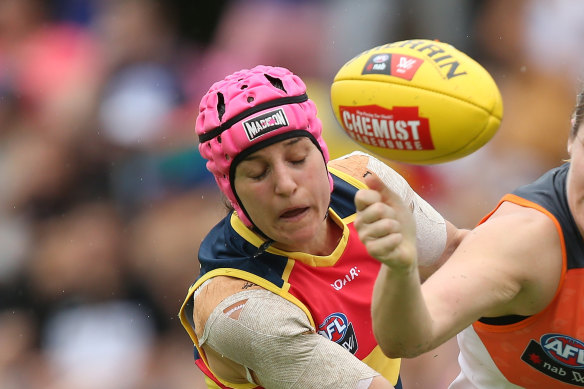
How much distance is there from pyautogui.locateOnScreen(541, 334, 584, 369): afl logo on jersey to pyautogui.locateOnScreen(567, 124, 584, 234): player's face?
32cm

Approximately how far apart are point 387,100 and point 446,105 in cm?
17

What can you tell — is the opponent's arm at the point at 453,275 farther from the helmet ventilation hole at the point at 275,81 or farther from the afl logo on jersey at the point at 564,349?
the helmet ventilation hole at the point at 275,81

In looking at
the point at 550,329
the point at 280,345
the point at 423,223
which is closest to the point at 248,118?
the point at 280,345

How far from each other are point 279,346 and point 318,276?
0.35 meters

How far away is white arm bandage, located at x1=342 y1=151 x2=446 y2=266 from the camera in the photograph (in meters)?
3.09

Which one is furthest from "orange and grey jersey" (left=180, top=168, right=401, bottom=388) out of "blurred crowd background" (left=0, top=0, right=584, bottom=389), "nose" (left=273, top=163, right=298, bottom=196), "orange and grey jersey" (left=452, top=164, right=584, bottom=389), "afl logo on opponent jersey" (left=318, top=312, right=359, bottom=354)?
"blurred crowd background" (left=0, top=0, right=584, bottom=389)

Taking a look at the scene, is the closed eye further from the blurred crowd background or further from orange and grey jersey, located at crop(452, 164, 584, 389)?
the blurred crowd background

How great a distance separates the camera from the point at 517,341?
99.3 inches

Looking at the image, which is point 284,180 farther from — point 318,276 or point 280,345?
point 280,345

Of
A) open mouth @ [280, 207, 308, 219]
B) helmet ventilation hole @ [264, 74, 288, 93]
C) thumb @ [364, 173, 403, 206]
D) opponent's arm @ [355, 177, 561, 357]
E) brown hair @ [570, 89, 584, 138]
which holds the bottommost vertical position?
open mouth @ [280, 207, 308, 219]

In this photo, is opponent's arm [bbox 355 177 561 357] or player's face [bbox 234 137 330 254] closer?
opponent's arm [bbox 355 177 561 357]

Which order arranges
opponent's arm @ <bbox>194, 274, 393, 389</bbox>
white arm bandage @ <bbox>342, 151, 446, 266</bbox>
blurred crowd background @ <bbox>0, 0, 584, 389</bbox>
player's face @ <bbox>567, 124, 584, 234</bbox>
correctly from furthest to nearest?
blurred crowd background @ <bbox>0, 0, 584, 389</bbox>
white arm bandage @ <bbox>342, 151, 446, 266</bbox>
opponent's arm @ <bbox>194, 274, 393, 389</bbox>
player's face @ <bbox>567, 124, 584, 234</bbox>

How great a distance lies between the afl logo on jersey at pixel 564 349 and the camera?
7.85ft

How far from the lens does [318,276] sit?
2.85m
